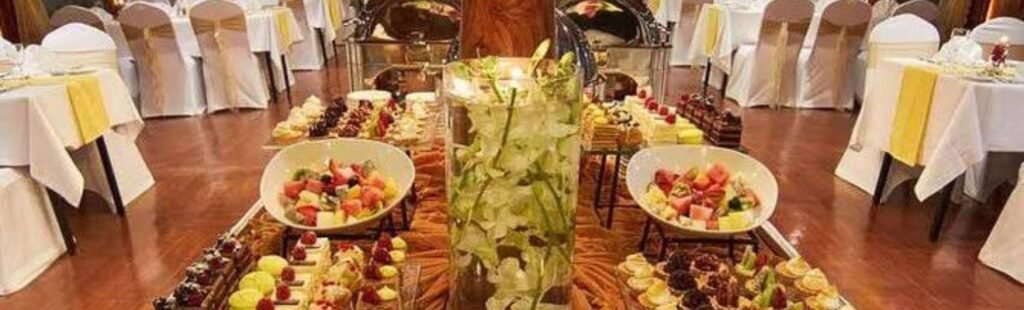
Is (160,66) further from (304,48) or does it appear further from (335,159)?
(335,159)

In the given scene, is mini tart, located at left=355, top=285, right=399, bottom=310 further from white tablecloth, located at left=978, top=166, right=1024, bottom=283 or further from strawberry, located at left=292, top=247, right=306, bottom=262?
white tablecloth, located at left=978, top=166, right=1024, bottom=283

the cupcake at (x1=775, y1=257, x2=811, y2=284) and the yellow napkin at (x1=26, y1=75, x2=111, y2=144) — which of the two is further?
the yellow napkin at (x1=26, y1=75, x2=111, y2=144)

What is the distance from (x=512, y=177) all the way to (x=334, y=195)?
1313 mm

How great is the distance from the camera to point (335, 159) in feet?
8.73

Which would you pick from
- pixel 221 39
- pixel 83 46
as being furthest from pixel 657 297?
pixel 221 39

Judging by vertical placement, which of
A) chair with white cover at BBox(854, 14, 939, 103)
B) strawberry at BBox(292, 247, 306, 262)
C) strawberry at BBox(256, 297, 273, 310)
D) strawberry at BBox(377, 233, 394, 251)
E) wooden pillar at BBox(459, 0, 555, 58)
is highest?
wooden pillar at BBox(459, 0, 555, 58)

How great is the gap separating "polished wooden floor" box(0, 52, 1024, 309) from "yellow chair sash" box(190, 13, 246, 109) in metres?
0.87

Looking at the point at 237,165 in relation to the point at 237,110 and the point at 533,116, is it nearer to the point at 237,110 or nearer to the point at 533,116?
the point at 237,110

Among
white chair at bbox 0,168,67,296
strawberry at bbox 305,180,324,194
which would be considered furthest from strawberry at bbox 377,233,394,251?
white chair at bbox 0,168,67,296

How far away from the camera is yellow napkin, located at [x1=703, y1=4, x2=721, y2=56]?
19.8ft

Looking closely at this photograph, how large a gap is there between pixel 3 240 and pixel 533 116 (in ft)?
7.41

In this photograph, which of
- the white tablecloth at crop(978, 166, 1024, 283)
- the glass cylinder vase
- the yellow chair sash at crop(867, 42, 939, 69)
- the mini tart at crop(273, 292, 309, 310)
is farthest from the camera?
the yellow chair sash at crop(867, 42, 939, 69)

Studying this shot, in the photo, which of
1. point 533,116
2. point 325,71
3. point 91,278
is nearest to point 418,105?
point 91,278

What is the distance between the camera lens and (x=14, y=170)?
2.76 m
